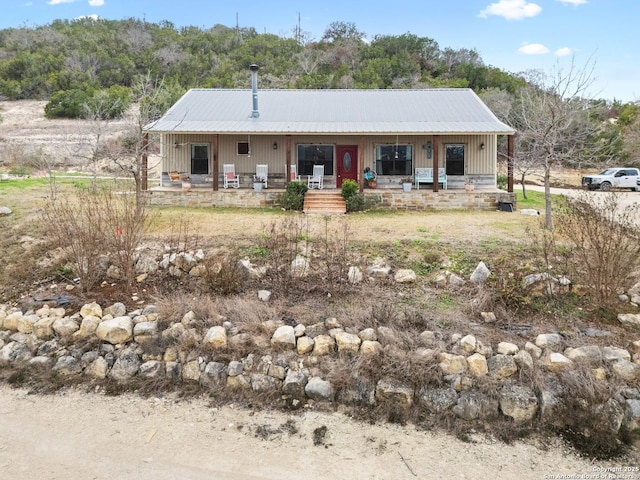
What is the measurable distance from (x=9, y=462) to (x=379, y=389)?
12.3 feet

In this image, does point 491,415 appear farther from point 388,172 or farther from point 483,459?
point 388,172

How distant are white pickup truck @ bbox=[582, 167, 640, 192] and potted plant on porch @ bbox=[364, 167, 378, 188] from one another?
44.6 ft

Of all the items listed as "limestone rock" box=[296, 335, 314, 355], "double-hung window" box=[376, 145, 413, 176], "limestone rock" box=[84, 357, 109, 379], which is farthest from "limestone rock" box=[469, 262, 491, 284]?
"double-hung window" box=[376, 145, 413, 176]

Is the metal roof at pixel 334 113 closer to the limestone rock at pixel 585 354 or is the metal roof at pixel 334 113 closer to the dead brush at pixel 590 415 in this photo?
the limestone rock at pixel 585 354

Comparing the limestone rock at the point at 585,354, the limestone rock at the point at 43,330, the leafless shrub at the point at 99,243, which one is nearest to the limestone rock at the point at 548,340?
the limestone rock at the point at 585,354

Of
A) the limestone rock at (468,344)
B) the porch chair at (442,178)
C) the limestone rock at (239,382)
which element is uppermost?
the porch chair at (442,178)

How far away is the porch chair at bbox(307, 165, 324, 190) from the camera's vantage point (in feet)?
54.9

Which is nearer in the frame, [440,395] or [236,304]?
[440,395]

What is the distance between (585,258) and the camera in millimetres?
6820

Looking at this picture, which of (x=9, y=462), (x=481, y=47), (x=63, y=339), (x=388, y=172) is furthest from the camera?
(x=481, y=47)

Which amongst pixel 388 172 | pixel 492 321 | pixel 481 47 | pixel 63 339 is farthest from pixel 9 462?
pixel 481 47

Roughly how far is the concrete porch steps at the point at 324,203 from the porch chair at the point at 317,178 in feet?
3.87

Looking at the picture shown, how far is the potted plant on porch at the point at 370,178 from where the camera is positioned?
16.4 meters

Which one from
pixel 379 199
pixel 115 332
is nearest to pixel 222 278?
pixel 115 332
